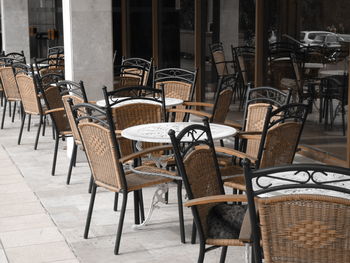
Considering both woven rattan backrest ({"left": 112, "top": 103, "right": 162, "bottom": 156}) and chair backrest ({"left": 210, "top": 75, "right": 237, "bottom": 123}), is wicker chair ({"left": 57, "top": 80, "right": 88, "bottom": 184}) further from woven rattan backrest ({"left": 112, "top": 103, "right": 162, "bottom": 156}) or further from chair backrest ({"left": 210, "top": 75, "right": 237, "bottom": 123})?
chair backrest ({"left": 210, "top": 75, "right": 237, "bottom": 123})

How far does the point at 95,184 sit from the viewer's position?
4.55 metres

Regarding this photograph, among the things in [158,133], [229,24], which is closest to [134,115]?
[158,133]

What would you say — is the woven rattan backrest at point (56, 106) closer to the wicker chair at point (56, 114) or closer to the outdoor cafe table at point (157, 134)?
the wicker chair at point (56, 114)

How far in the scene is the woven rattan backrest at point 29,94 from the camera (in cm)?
746

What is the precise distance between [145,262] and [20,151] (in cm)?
396

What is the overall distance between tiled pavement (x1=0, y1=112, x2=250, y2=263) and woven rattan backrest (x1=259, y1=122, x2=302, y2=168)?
2.00 ft

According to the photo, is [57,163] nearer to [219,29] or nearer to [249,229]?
[219,29]

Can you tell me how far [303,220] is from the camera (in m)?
2.49

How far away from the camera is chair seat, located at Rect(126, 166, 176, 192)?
14.2 ft

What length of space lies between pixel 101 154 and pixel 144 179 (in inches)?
14.4

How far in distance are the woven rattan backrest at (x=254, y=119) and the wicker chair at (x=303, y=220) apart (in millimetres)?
2632

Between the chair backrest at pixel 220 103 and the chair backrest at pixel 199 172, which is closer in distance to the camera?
the chair backrest at pixel 199 172

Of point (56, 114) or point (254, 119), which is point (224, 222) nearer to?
point (254, 119)

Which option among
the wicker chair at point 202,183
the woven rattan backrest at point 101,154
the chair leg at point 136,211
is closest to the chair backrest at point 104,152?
the woven rattan backrest at point 101,154
